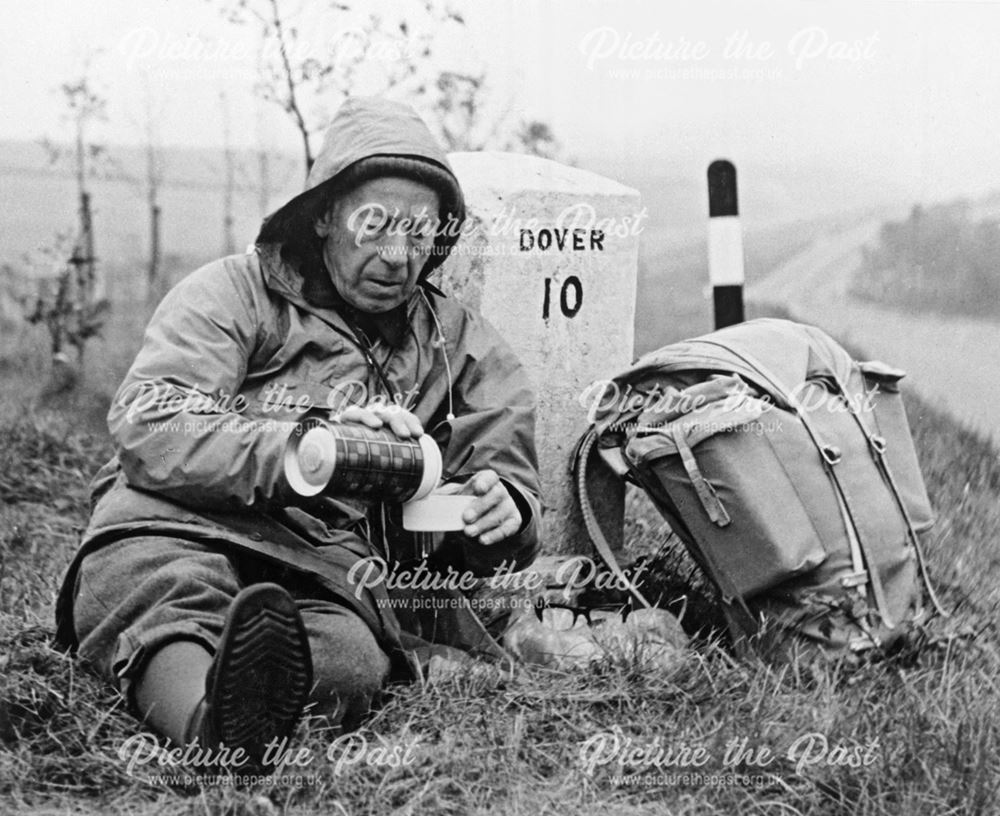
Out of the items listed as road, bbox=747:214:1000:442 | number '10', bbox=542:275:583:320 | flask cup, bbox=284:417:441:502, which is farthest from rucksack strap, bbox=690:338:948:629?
road, bbox=747:214:1000:442

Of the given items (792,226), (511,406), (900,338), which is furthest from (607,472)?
(792,226)

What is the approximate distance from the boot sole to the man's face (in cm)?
111

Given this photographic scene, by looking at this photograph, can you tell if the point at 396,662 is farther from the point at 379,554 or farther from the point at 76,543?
the point at 76,543

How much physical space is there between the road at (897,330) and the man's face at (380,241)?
108 inches

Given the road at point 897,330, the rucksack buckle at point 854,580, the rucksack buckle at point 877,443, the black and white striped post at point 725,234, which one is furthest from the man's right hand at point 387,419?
the road at point 897,330

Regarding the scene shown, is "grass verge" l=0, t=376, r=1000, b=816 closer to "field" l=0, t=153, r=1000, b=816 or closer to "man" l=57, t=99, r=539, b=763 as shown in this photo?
"field" l=0, t=153, r=1000, b=816

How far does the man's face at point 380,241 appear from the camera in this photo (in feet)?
10.7

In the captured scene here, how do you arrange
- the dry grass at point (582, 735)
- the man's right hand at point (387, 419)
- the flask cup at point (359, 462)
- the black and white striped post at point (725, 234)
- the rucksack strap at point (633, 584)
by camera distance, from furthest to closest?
the black and white striped post at point (725, 234)
the rucksack strap at point (633, 584)
the man's right hand at point (387, 419)
the flask cup at point (359, 462)
the dry grass at point (582, 735)

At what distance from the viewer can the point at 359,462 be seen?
2762 millimetres

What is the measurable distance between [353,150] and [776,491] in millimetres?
1392

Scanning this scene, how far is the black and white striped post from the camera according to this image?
→ 4602 millimetres

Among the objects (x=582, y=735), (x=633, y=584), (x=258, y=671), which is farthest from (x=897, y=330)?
(x=258, y=671)

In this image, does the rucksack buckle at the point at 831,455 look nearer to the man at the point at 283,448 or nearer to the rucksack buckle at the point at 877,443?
the rucksack buckle at the point at 877,443

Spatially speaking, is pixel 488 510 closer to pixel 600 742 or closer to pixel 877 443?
pixel 600 742
